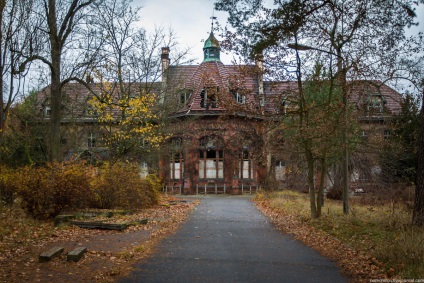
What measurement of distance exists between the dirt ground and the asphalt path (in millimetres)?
411

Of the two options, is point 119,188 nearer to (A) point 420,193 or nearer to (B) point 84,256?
(B) point 84,256

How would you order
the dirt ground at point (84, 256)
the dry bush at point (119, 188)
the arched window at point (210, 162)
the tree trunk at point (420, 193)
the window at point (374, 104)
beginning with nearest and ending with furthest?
1. the dirt ground at point (84, 256)
2. the tree trunk at point (420, 193)
3. the window at point (374, 104)
4. the dry bush at point (119, 188)
5. the arched window at point (210, 162)

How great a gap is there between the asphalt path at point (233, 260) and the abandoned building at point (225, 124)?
476 cm

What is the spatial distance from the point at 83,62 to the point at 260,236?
34.3 ft

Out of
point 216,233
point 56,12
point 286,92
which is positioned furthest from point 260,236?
point 56,12

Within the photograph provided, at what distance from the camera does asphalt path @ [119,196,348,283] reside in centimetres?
741

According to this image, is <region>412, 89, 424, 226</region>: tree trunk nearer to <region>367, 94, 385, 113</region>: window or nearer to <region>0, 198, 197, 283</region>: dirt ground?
<region>367, 94, 385, 113</region>: window

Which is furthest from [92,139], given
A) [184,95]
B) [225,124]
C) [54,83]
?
[184,95]

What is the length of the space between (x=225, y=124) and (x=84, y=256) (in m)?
15.3

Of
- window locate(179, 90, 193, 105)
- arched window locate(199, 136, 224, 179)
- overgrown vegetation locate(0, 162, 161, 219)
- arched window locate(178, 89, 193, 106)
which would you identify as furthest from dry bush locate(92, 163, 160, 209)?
arched window locate(199, 136, 224, 179)

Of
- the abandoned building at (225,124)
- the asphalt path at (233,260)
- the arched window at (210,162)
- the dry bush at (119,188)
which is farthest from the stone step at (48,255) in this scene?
the arched window at (210,162)

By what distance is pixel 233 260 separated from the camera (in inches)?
349

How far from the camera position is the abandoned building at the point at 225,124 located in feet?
51.3

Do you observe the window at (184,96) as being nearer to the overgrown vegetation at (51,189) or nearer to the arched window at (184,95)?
the arched window at (184,95)
